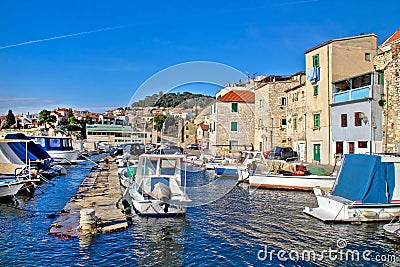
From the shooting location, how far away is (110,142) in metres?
111

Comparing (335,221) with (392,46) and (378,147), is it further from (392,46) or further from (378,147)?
(392,46)

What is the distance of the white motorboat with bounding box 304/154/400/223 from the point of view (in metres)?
16.2

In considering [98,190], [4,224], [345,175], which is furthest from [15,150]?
[345,175]

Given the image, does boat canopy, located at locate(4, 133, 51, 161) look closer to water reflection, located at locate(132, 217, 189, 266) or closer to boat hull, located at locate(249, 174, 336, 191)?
water reflection, located at locate(132, 217, 189, 266)

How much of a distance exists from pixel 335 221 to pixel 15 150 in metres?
25.9

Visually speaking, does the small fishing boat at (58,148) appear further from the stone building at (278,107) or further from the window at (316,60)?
the window at (316,60)

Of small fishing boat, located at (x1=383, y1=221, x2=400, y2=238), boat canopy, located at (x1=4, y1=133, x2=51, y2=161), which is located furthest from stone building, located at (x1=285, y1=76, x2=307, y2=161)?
boat canopy, located at (x1=4, y1=133, x2=51, y2=161)

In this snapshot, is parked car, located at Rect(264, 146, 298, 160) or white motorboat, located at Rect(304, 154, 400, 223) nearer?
white motorboat, located at Rect(304, 154, 400, 223)

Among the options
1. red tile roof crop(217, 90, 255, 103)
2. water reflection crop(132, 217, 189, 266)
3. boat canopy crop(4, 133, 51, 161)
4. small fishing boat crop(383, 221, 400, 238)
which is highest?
red tile roof crop(217, 90, 255, 103)

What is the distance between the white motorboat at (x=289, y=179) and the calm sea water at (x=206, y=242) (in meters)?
6.69

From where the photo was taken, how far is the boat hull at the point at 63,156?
48306 mm

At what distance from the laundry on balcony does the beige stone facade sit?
710 cm

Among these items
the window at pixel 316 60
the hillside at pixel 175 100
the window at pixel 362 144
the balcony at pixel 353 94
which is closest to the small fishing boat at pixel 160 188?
the hillside at pixel 175 100

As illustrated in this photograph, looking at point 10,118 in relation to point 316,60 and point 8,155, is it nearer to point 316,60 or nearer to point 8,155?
point 8,155
